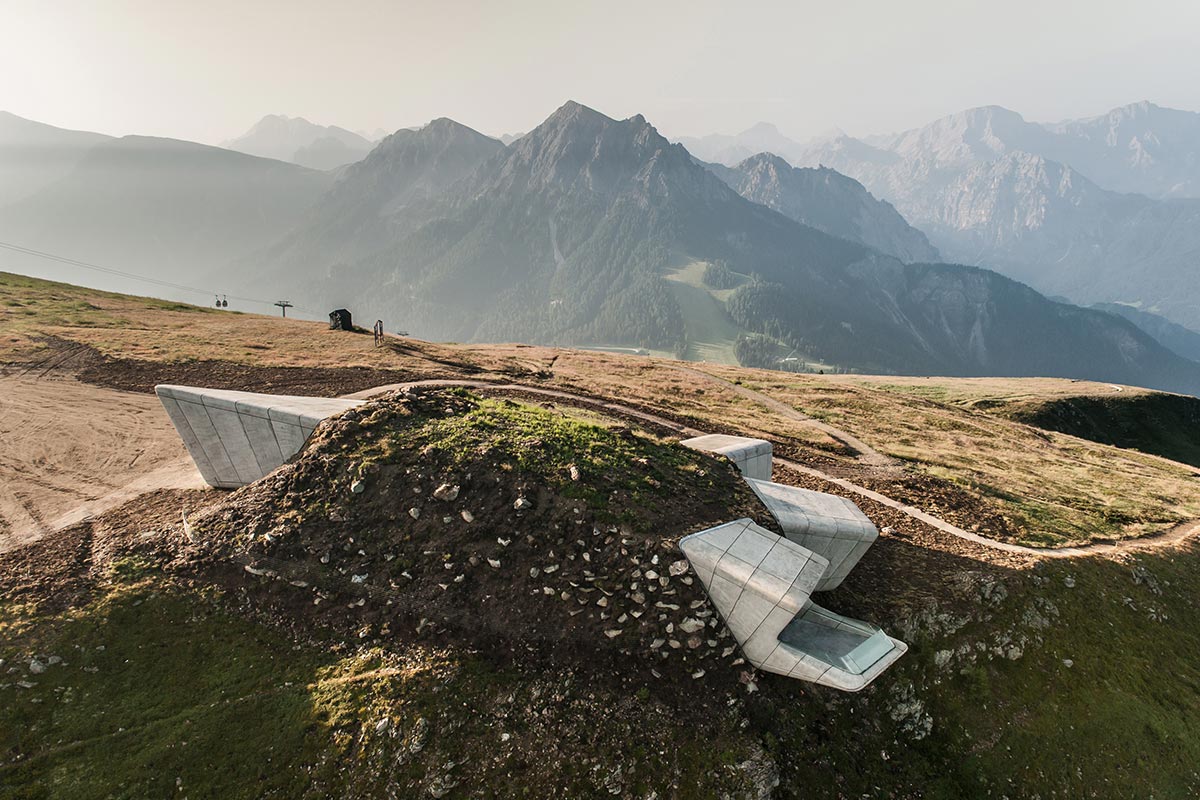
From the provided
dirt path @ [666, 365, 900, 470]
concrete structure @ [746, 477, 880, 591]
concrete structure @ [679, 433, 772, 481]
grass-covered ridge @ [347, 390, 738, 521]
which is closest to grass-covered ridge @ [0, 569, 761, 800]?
grass-covered ridge @ [347, 390, 738, 521]

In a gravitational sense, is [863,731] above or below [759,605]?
below

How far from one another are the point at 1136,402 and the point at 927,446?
261ft

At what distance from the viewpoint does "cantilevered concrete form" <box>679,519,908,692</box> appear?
46.2ft

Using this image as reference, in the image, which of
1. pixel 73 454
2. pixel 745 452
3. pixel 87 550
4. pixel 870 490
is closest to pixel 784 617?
pixel 745 452

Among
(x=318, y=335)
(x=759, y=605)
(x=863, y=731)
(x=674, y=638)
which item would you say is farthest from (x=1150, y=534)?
(x=318, y=335)

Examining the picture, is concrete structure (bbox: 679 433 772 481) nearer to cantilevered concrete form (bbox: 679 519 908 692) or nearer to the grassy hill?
the grassy hill

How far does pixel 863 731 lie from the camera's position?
1483 centimetres

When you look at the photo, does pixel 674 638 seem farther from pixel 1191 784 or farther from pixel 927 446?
pixel 927 446

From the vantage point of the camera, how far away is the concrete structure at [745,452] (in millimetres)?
24531

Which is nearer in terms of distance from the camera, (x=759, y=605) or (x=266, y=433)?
(x=759, y=605)

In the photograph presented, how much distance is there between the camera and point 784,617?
46.6ft

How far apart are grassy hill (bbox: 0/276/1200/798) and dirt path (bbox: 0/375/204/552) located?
1472 mm

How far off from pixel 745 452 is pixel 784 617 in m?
11.6

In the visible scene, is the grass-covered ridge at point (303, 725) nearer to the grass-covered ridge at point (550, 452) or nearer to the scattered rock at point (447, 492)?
the scattered rock at point (447, 492)
